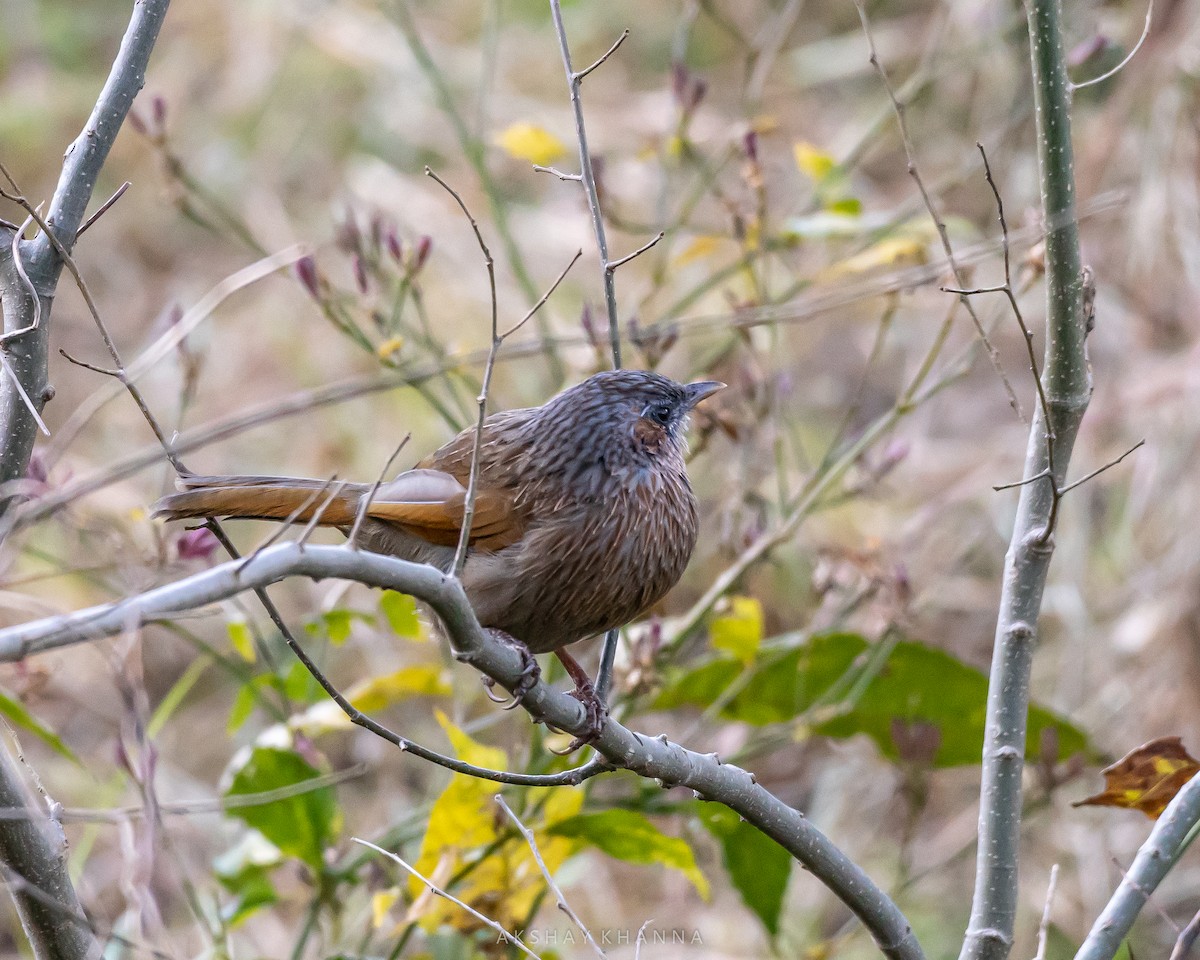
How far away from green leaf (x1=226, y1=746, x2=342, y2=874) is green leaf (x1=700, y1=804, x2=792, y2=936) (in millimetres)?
1021

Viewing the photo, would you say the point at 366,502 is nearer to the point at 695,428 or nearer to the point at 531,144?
the point at 695,428

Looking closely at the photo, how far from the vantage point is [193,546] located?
3066mm

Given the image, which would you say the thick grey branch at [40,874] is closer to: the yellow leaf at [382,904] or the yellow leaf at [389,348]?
the yellow leaf at [382,904]

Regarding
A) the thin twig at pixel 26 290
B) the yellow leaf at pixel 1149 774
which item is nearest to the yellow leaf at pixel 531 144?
the thin twig at pixel 26 290

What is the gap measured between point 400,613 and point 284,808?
56cm

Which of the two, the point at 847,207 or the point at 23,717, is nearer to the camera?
the point at 23,717

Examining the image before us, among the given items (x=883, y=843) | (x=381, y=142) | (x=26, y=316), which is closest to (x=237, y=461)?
(x=381, y=142)

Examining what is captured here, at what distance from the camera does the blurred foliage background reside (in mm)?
3354

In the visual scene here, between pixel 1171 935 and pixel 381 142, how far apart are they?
5.97 metres

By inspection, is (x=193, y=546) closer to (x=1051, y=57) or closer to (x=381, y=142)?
(x=1051, y=57)

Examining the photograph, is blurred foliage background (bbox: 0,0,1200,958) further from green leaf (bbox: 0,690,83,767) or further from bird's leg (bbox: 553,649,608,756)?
bird's leg (bbox: 553,649,608,756)

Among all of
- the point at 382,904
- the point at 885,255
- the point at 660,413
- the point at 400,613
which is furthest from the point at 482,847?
the point at 885,255

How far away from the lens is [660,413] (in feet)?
10.6

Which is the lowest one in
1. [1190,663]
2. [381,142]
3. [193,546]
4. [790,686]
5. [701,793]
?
[701,793]
